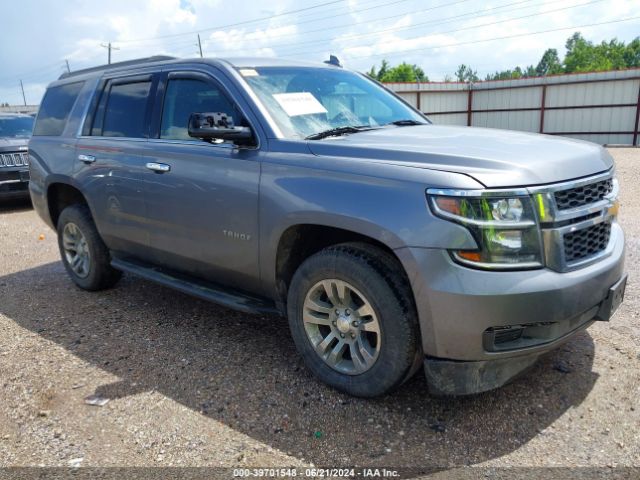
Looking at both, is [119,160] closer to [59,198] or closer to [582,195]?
[59,198]

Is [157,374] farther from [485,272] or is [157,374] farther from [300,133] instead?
[485,272]

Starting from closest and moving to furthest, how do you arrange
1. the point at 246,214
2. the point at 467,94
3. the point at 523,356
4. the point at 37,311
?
the point at 523,356
the point at 246,214
the point at 37,311
the point at 467,94

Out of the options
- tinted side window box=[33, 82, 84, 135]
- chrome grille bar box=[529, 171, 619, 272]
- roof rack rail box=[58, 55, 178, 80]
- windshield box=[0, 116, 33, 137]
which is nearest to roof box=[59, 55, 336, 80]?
roof rack rail box=[58, 55, 178, 80]

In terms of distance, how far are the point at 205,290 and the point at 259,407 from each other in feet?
3.43

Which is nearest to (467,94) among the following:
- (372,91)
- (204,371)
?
(372,91)

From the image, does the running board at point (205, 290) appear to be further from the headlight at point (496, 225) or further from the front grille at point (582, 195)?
the front grille at point (582, 195)

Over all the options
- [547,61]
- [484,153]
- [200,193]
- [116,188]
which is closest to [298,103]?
[200,193]

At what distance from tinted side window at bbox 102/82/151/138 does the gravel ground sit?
1569 millimetres

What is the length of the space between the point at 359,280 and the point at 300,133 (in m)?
1.06

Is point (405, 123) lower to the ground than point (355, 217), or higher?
higher

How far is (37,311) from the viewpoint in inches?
186

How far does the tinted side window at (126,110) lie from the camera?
4.20m

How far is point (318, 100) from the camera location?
12.0ft

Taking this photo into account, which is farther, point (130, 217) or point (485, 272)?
point (130, 217)
